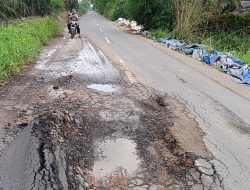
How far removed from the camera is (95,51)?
1509cm

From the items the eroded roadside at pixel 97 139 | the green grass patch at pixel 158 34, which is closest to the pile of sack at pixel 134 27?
the green grass patch at pixel 158 34

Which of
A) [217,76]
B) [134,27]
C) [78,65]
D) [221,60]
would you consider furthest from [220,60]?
[134,27]

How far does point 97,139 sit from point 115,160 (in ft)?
2.25

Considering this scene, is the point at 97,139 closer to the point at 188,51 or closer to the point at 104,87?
the point at 104,87

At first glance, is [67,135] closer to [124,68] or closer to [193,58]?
[124,68]

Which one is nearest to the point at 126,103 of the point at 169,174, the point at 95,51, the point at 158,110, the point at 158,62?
the point at 158,110

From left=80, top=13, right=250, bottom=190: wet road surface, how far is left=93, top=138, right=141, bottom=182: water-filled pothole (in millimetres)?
1068

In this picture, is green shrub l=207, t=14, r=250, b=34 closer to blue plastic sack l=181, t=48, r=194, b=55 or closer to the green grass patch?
the green grass patch

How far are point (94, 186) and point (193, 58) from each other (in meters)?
11.3

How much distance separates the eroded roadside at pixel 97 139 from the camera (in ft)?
14.7

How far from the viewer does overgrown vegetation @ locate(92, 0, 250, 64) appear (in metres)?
20.5

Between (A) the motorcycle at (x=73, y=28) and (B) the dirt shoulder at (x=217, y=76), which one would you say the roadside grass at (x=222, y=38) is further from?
(B) the dirt shoulder at (x=217, y=76)

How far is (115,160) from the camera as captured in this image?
203 inches

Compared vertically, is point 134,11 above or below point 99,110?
below
